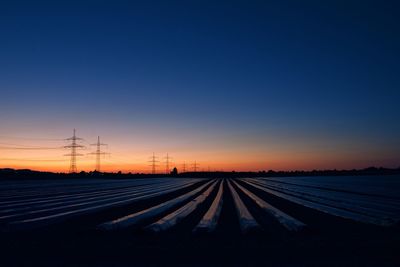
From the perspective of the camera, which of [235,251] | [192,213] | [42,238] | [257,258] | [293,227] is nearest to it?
[257,258]

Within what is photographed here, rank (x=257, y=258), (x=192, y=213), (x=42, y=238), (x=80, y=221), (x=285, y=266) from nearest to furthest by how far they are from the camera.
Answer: (x=285, y=266) < (x=257, y=258) < (x=42, y=238) < (x=80, y=221) < (x=192, y=213)

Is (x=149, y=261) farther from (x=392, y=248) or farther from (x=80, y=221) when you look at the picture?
(x=80, y=221)

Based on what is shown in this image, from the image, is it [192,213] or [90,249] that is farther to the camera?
[192,213]

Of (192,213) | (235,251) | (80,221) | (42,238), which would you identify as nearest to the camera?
(235,251)

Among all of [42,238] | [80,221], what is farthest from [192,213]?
[42,238]

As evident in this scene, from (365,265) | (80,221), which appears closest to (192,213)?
Answer: (80,221)

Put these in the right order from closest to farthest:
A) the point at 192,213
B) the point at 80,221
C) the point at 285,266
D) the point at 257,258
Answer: the point at 285,266
the point at 257,258
the point at 80,221
the point at 192,213

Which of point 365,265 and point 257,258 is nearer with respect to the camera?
point 365,265

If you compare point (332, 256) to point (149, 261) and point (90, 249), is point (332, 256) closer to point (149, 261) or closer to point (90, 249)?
point (149, 261)
